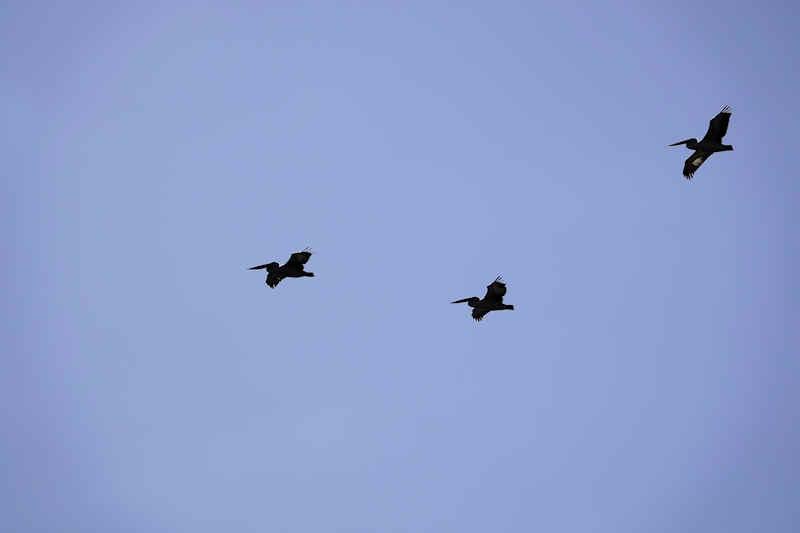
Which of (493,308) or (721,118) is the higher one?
(721,118)

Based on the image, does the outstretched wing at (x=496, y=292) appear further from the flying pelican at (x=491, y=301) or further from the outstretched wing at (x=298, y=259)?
the outstretched wing at (x=298, y=259)

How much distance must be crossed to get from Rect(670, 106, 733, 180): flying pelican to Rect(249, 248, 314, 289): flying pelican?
20.5m

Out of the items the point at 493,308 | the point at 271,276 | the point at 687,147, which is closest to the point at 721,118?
the point at 687,147

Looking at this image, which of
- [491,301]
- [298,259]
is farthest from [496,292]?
[298,259]

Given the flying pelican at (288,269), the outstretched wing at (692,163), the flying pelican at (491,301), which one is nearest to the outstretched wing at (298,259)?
the flying pelican at (288,269)

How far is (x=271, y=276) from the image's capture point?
161 ft

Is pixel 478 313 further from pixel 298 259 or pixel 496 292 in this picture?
pixel 298 259

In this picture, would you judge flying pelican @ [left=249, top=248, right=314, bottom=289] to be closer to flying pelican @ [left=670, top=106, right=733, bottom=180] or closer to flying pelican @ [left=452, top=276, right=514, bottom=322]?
flying pelican @ [left=452, top=276, right=514, bottom=322]

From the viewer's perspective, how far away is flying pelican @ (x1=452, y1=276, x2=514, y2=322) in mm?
48344

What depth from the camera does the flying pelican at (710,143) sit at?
48.5 m

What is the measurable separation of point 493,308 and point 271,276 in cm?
1133

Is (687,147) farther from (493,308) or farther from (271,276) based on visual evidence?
(271,276)

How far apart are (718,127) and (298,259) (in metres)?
22.0

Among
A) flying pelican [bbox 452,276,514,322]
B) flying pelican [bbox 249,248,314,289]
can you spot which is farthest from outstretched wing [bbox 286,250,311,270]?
flying pelican [bbox 452,276,514,322]
